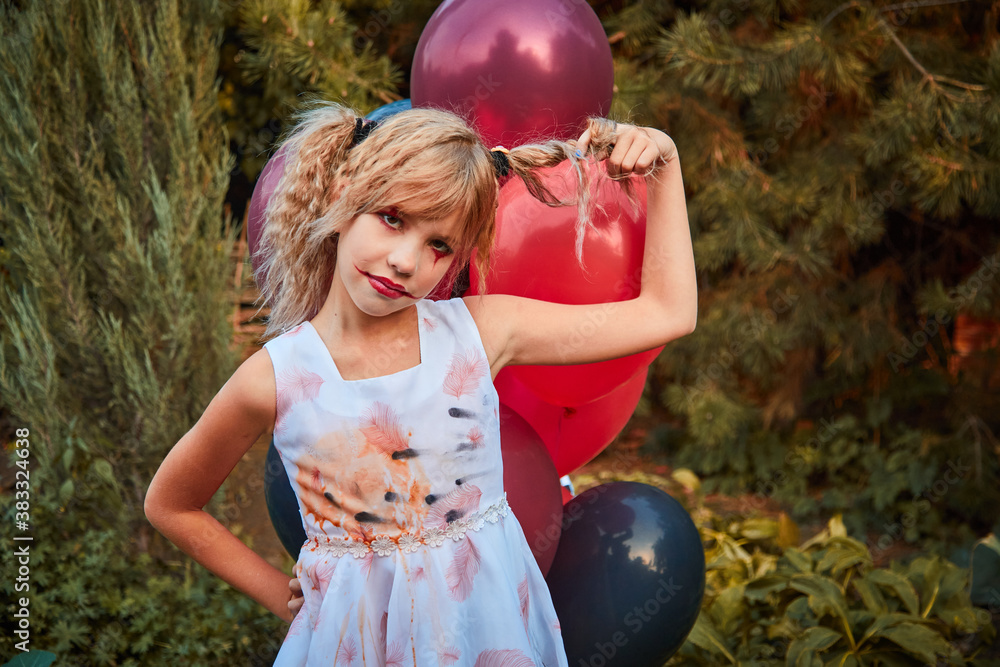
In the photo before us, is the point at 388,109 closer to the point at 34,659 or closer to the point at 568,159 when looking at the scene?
the point at 568,159

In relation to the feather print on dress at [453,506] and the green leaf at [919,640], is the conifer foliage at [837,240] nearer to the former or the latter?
the green leaf at [919,640]

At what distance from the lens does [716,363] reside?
4195 mm

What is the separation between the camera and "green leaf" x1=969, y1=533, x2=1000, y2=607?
2.65m

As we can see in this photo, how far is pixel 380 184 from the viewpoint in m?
1.13

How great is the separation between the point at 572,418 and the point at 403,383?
0.64m

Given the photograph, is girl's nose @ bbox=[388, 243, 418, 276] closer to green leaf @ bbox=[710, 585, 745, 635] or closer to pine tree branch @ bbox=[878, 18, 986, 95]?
green leaf @ bbox=[710, 585, 745, 635]

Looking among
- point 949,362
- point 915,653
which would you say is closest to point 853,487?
point 949,362

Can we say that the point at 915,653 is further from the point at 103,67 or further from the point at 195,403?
the point at 103,67

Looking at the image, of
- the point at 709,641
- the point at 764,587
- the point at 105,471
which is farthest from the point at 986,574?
the point at 105,471

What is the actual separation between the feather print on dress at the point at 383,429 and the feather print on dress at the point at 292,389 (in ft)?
0.29

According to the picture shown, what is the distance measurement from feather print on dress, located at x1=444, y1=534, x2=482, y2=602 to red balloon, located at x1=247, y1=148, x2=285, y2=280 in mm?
766

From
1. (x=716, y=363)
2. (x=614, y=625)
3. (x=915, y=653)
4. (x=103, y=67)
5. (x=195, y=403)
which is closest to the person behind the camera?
(x=614, y=625)

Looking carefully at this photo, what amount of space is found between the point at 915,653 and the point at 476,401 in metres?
2.01

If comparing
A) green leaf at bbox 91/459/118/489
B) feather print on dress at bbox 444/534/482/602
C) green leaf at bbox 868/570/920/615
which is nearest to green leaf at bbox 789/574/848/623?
green leaf at bbox 868/570/920/615
